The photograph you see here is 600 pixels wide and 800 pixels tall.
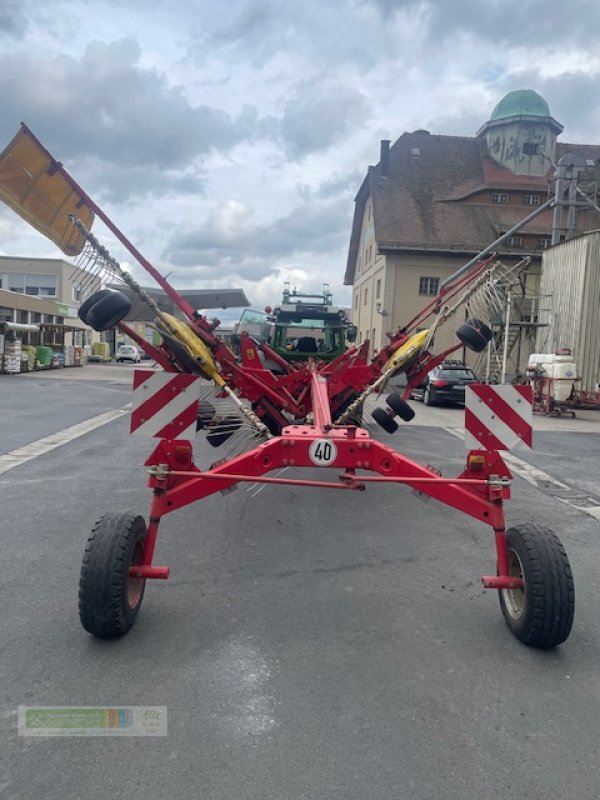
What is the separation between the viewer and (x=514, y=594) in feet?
12.3

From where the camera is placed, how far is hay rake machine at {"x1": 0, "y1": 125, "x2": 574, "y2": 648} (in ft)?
11.1

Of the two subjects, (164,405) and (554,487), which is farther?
(554,487)

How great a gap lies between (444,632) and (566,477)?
228 inches

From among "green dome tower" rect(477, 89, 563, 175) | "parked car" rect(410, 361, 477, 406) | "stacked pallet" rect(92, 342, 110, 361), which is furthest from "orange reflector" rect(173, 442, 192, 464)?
"stacked pallet" rect(92, 342, 110, 361)

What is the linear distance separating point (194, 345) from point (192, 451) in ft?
4.44

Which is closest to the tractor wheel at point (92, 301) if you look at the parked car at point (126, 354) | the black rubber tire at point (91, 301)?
the black rubber tire at point (91, 301)

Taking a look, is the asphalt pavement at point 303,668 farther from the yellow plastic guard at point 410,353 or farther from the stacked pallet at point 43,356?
the stacked pallet at point 43,356

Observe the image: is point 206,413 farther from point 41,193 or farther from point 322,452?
point 322,452

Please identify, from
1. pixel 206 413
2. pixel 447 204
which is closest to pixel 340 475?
pixel 206 413

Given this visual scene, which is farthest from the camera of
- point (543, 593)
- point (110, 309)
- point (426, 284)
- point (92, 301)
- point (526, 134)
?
point (526, 134)

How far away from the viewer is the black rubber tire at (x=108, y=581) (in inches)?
130

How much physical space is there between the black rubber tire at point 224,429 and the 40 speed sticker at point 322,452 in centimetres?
227

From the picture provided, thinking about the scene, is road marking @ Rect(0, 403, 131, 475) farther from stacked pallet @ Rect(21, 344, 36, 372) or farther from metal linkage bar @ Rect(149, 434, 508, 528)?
stacked pallet @ Rect(21, 344, 36, 372)

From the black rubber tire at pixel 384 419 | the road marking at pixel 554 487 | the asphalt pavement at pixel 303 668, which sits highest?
the black rubber tire at pixel 384 419
